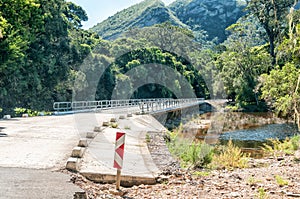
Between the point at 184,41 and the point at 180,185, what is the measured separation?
237 feet

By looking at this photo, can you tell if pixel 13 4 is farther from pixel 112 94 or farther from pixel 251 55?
pixel 251 55

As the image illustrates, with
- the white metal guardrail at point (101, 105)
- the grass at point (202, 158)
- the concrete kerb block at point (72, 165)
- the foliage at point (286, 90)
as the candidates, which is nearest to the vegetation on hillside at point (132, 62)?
the foliage at point (286, 90)

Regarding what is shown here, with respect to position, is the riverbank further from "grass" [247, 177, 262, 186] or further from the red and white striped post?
the red and white striped post

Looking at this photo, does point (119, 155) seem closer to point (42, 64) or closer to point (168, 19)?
point (42, 64)

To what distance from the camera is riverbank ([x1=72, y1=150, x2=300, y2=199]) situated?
20.3 feet

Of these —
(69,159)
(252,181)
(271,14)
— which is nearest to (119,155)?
(69,159)

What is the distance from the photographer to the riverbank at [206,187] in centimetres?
617

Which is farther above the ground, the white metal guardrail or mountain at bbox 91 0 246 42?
mountain at bbox 91 0 246 42

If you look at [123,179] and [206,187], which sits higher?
[123,179]

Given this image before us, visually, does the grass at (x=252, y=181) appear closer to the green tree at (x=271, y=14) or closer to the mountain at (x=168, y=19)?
the green tree at (x=271, y=14)

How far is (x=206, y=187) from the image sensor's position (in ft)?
22.9

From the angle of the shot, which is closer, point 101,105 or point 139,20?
point 101,105

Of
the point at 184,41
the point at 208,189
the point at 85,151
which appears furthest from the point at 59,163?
the point at 184,41

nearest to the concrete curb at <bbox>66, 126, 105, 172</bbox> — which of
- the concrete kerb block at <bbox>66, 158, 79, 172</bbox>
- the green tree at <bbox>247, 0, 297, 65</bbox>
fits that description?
the concrete kerb block at <bbox>66, 158, 79, 172</bbox>
